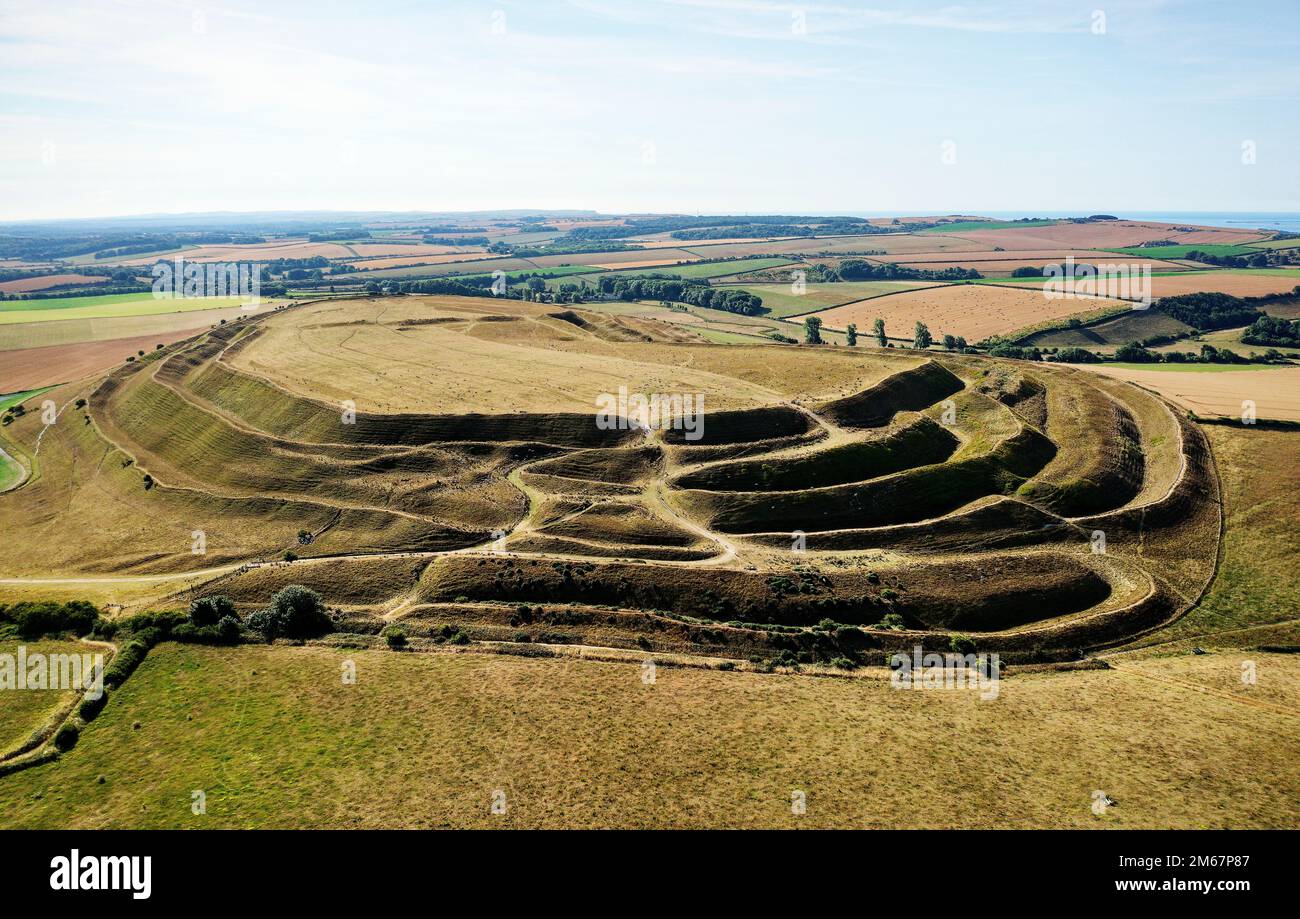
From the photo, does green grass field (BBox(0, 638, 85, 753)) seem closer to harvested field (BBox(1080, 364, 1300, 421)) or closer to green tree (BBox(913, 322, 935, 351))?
harvested field (BBox(1080, 364, 1300, 421))

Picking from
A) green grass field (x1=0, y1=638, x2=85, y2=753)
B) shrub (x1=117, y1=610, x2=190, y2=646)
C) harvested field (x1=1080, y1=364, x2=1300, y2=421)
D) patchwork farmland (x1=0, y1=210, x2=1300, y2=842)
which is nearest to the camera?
patchwork farmland (x1=0, y1=210, x2=1300, y2=842)

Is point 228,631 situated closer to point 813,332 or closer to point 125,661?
point 125,661

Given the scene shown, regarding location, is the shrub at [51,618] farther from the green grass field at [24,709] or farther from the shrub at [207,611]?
the shrub at [207,611]

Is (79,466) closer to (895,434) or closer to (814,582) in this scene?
(814,582)

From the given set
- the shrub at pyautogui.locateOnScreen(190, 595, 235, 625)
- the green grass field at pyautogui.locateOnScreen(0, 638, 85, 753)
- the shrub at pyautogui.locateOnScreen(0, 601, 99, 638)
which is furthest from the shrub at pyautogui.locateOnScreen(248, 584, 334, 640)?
the green grass field at pyautogui.locateOnScreen(0, 638, 85, 753)

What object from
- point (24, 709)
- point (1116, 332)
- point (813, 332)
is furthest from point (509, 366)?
point (1116, 332)

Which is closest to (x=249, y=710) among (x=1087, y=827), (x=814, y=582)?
(x=814, y=582)

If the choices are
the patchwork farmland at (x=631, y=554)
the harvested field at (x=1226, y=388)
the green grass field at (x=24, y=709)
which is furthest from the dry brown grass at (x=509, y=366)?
the green grass field at (x=24, y=709)
